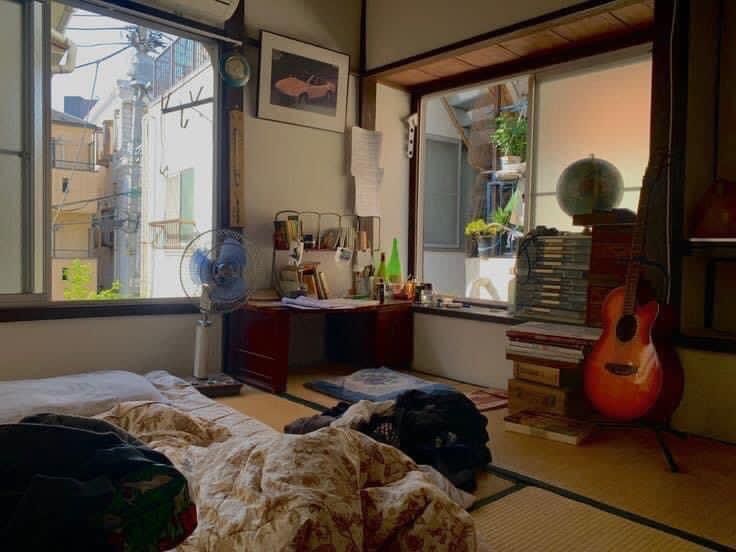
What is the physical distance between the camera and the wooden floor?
1998 mm

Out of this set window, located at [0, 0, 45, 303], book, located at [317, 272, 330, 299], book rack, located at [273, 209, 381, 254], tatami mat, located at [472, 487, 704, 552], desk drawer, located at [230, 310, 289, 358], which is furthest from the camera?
book, located at [317, 272, 330, 299]

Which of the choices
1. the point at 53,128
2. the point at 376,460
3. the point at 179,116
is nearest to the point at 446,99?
the point at 179,116

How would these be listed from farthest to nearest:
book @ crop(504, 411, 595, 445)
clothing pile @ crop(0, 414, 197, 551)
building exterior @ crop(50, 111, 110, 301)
→ building exterior @ crop(50, 111, 110, 301)
book @ crop(504, 411, 595, 445)
clothing pile @ crop(0, 414, 197, 551)

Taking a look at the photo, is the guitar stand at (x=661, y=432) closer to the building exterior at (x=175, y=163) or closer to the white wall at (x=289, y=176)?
the white wall at (x=289, y=176)

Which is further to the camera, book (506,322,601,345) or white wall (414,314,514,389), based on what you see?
white wall (414,314,514,389)

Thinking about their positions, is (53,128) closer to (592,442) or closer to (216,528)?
(216,528)

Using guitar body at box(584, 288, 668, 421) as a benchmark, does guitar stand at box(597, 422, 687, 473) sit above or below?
below

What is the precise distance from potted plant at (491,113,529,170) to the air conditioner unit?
2.17 metres

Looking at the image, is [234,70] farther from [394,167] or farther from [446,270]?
[446,270]

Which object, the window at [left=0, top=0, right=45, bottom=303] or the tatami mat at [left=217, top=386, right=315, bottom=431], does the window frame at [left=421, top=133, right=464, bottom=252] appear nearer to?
the tatami mat at [left=217, top=386, right=315, bottom=431]

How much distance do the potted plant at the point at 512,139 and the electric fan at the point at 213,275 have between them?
7.43 ft

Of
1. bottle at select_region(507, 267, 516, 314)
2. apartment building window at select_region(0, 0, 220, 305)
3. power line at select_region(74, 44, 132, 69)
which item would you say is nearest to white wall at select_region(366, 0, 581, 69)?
apartment building window at select_region(0, 0, 220, 305)

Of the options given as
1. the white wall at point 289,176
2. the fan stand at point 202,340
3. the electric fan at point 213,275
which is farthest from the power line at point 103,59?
the fan stand at point 202,340

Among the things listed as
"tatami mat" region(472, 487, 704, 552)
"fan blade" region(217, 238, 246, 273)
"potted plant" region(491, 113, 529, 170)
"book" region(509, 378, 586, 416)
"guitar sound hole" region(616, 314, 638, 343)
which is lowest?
"tatami mat" region(472, 487, 704, 552)
